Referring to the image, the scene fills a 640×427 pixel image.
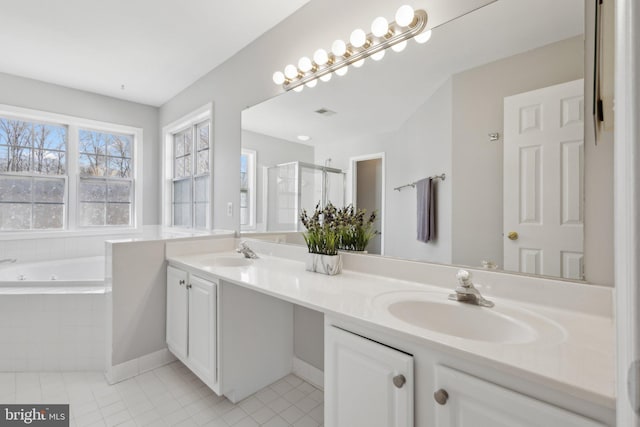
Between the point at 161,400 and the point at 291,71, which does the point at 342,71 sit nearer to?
the point at 291,71

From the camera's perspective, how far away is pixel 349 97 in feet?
5.81

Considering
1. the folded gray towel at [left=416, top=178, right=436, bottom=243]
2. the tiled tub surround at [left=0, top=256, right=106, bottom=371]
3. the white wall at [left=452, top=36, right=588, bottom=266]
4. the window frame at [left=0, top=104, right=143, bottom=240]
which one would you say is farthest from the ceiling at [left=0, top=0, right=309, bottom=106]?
the tiled tub surround at [left=0, top=256, right=106, bottom=371]

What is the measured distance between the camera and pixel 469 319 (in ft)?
3.63

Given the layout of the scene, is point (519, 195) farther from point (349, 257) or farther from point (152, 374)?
point (152, 374)

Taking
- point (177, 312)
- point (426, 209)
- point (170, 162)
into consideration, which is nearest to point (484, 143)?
point (426, 209)

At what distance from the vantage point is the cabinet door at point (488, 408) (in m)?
0.66

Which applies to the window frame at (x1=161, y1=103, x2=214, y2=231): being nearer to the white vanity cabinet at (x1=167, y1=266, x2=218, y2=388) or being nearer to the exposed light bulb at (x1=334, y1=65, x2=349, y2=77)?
the white vanity cabinet at (x1=167, y1=266, x2=218, y2=388)

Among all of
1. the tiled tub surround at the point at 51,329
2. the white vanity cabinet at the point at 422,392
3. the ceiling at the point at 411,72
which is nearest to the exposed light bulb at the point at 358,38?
the ceiling at the point at 411,72

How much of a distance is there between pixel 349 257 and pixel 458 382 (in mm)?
975

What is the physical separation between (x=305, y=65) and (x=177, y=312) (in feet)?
6.11

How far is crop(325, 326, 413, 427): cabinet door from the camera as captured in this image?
35.3 inches

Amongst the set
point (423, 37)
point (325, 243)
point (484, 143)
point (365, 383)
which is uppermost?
point (423, 37)

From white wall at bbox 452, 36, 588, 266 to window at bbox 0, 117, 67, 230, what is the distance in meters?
3.97

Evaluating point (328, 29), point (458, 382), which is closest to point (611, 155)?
point (458, 382)
